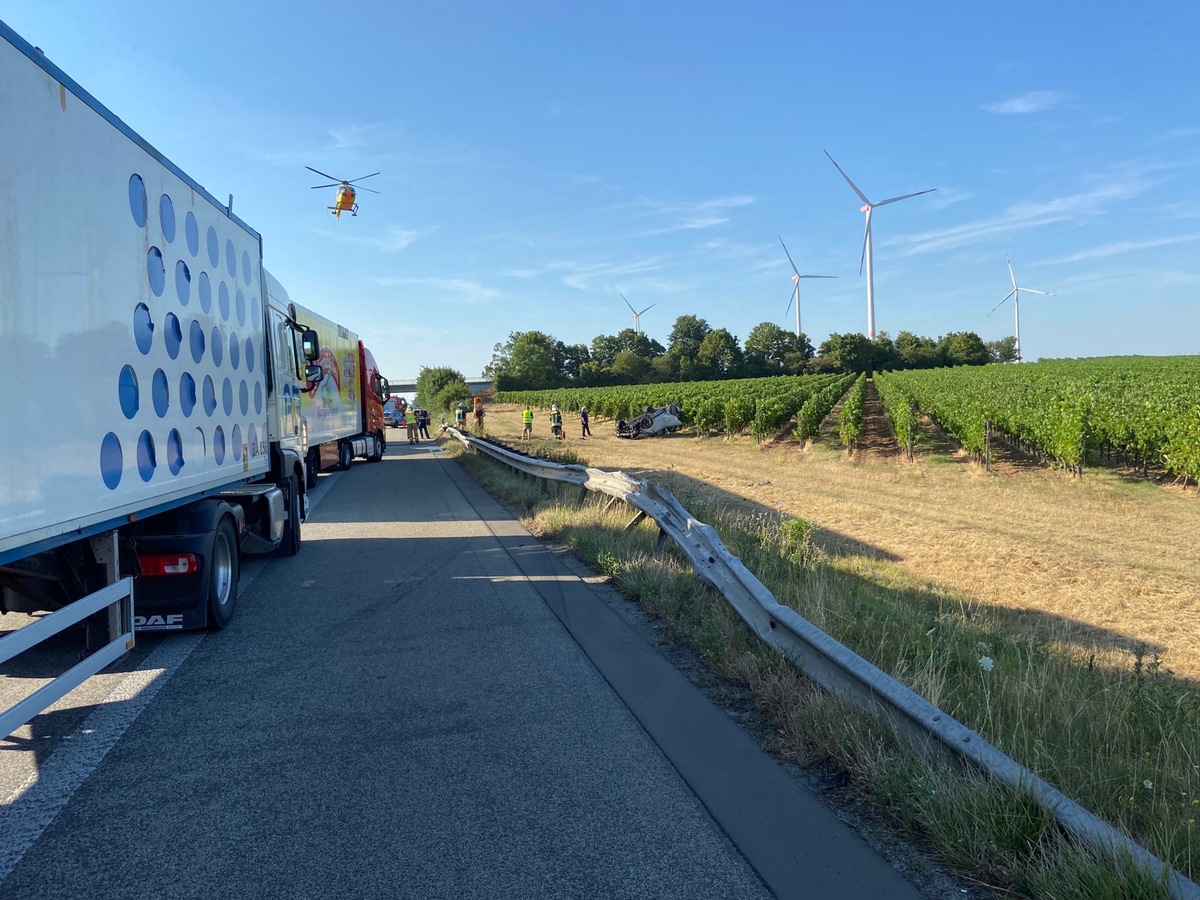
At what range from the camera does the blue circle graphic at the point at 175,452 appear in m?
5.91

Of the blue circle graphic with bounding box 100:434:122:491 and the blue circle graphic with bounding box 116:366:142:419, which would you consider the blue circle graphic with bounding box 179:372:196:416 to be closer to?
the blue circle graphic with bounding box 116:366:142:419

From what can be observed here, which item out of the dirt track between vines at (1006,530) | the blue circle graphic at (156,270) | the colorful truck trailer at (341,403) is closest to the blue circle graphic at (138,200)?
the blue circle graphic at (156,270)

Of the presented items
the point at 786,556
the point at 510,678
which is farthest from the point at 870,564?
the point at 510,678

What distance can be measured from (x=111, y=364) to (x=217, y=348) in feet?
7.19

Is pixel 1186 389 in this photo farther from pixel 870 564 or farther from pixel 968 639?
pixel 968 639

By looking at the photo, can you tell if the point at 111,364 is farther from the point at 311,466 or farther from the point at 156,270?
the point at 311,466

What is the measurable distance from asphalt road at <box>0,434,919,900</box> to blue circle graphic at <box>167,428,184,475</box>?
51.6 inches

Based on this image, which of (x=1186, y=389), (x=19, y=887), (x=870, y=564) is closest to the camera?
(x=19, y=887)

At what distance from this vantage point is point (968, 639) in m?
6.25

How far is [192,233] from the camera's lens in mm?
6512

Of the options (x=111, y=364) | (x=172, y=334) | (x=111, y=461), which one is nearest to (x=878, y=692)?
(x=111, y=461)

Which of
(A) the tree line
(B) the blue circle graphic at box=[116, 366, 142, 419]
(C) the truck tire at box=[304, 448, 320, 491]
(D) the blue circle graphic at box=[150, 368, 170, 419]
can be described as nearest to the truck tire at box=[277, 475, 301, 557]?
(D) the blue circle graphic at box=[150, 368, 170, 419]

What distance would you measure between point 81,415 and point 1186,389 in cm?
2958

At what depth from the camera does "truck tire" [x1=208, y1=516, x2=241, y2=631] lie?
653cm
